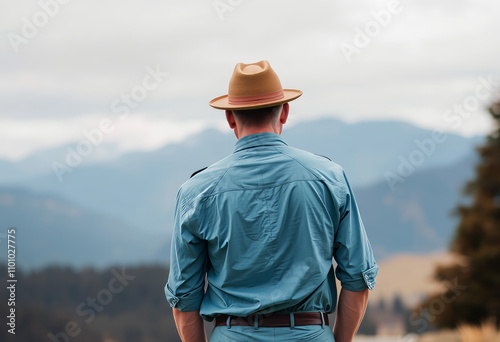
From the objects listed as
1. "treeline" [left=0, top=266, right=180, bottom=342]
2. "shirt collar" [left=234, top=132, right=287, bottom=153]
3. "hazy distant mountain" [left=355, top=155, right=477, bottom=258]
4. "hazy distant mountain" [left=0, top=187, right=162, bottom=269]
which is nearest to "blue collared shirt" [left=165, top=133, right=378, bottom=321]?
"shirt collar" [left=234, top=132, right=287, bottom=153]

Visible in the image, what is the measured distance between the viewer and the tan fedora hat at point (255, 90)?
6.38 feet

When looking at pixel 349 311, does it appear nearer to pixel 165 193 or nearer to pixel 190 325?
pixel 190 325

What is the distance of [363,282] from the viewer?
1955 mm

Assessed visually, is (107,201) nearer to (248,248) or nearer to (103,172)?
(103,172)

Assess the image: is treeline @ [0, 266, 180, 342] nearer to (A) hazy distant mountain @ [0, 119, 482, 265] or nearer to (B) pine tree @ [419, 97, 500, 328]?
(B) pine tree @ [419, 97, 500, 328]

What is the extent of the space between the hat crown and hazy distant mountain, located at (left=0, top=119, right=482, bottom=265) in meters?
25.9

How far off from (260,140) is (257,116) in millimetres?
87

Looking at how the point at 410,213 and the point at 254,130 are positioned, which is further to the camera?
the point at 410,213

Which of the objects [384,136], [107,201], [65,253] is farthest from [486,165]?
Answer: [384,136]

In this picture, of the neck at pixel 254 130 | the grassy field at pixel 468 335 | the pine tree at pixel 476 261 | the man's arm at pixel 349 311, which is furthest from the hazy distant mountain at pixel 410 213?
the neck at pixel 254 130

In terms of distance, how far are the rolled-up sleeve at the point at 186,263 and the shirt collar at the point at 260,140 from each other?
0.26 m

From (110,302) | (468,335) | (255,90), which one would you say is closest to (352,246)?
(255,90)

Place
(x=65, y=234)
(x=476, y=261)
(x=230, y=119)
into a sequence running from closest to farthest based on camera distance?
(x=230, y=119) → (x=476, y=261) → (x=65, y=234)

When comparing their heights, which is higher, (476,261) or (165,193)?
(476,261)
